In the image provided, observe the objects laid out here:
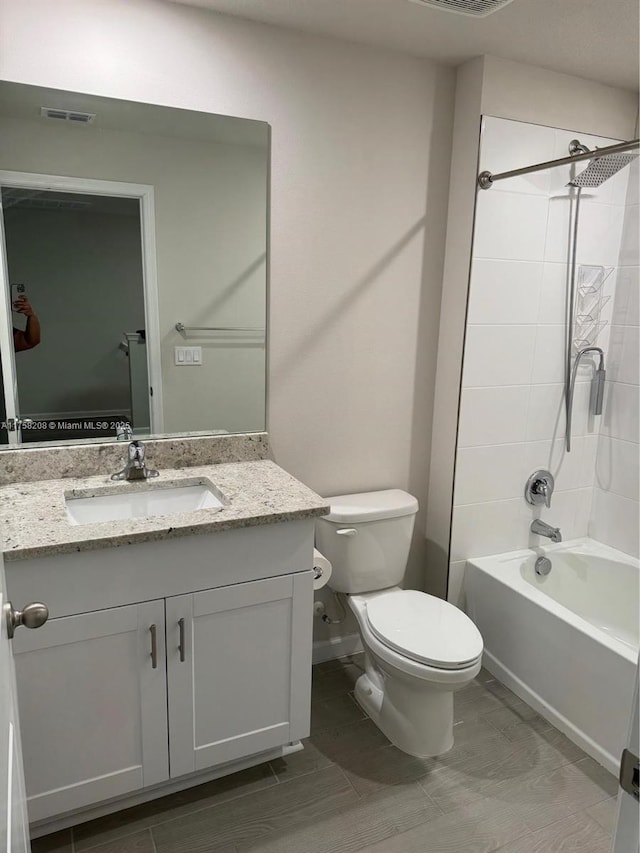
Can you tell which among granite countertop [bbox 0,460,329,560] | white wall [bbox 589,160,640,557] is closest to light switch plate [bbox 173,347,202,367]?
granite countertop [bbox 0,460,329,560]

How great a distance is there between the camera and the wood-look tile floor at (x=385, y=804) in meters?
1.73

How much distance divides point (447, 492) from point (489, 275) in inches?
34.2

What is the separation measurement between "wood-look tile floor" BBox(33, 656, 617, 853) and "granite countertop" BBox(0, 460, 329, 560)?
88 centimetres

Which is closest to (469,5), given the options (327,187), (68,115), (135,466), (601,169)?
(327,187)

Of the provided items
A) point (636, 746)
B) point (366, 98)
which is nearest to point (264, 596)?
point (636, 746)

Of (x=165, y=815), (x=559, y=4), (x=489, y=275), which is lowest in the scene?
(x=165, y=815)

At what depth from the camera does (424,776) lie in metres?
1.99

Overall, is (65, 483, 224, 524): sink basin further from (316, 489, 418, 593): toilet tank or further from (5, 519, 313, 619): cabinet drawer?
(316, 489, 418, 593): toilet tank

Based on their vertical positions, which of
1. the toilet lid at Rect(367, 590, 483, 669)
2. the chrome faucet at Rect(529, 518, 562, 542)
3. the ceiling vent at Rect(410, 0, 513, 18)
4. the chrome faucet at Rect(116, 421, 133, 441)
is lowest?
the toilet lid at Rect(367, 590, 483, 669)

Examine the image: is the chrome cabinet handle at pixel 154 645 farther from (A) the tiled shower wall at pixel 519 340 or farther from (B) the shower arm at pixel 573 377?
(B) the shower arm at pixel 573 377

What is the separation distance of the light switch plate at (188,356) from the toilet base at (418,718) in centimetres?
123

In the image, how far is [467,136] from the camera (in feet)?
7.54

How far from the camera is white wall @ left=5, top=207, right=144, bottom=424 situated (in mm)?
1826

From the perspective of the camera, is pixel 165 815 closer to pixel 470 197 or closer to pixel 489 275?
pixel 489 275
